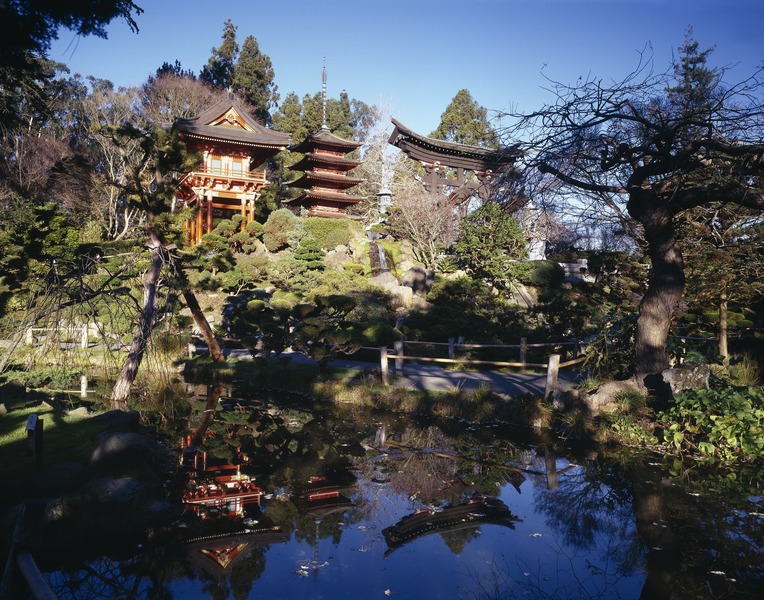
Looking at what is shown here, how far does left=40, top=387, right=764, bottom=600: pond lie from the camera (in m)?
4.90

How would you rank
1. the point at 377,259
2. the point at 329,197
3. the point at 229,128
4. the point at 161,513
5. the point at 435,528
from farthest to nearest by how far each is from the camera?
the point at 329,197
the point at 229,128
the point at 377,259
the point at 161,513
the point at 435,528

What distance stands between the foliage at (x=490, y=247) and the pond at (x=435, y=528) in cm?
1268

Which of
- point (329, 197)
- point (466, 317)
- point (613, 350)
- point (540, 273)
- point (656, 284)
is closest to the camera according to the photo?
point (656, 284)

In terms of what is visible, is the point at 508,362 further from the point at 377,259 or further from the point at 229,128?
the point at 229,128

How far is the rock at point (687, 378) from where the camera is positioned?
8.71 metres

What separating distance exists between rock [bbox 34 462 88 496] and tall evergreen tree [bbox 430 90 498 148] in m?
41.2

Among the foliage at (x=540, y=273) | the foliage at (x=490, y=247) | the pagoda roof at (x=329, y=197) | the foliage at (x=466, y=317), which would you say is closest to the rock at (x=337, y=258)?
the pagoda roof at (x=329, y=197)

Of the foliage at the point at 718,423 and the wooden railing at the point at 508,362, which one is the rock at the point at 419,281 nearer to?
the wooden railing at the point at 508,362

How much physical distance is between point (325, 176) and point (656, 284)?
80.4ft

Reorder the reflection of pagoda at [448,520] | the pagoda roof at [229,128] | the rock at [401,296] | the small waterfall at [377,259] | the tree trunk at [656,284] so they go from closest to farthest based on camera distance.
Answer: the reflection of pagoda at [448,520] → the tree trunk at [656,284] → the rock at [401,296] → the small waterfall at [377,259] → the pagoda roof at [229,128]

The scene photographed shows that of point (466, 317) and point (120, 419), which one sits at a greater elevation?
point (466, 317)

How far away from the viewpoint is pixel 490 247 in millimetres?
21906

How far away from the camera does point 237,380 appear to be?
14.9 meters

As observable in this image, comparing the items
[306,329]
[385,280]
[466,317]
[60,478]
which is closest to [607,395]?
[306,329]
